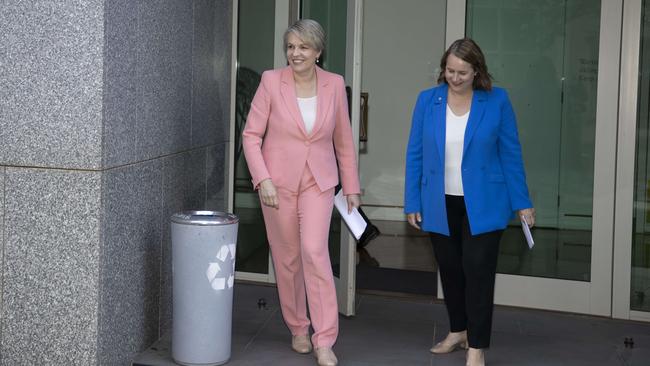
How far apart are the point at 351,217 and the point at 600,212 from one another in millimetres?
1840

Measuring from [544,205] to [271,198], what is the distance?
2.25m

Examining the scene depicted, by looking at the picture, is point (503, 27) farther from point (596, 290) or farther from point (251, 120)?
point (251, 120)

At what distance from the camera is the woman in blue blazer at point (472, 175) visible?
4.64 meters

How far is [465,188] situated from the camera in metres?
4.65

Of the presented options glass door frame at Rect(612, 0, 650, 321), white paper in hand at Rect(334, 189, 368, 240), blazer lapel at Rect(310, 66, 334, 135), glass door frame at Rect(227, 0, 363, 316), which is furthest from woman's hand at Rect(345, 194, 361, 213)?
glass door frame at Rect(612, 0, 650, 321)

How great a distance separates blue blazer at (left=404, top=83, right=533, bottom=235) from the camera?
4.64m

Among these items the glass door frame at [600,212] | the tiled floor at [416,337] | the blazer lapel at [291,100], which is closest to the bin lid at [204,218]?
the blazer lapel at [291,100]

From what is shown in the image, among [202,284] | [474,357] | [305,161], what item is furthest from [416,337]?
[202,284]

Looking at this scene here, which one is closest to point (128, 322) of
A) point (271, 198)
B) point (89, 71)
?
point (271, 198)

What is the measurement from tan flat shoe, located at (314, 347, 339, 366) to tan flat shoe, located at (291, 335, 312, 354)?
0.20 meters

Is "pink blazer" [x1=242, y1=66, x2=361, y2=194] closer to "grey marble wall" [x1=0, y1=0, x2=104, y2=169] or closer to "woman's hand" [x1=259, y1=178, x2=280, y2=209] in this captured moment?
"woman's hand" [x1=259, y1=178, x2=280, y2=209]

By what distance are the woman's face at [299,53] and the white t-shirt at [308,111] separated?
0.58 feet

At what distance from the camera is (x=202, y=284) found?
A: 453 centimetres

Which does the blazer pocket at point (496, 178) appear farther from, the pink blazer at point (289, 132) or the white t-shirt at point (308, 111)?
the white t-shirt at point (308, 111)
